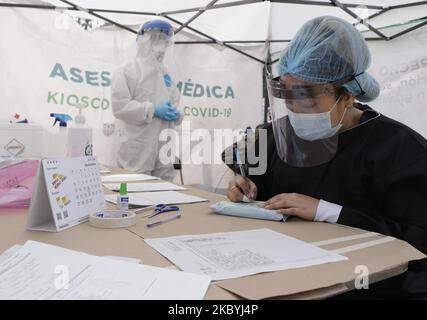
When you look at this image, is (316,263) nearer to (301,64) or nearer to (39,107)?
(301,64)

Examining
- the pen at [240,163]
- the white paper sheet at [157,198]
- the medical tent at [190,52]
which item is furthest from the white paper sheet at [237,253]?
the medical tent at [190,52]

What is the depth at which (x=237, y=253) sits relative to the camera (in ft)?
2.06

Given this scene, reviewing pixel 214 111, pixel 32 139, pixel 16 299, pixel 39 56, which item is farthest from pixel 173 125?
pixel 16 299

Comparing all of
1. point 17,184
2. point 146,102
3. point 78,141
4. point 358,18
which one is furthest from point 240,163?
point 358,18

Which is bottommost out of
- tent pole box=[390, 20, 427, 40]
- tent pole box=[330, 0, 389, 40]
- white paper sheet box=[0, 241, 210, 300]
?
white paper sheet box=[0, 241, 210, 300]

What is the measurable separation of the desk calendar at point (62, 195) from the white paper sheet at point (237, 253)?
202mm

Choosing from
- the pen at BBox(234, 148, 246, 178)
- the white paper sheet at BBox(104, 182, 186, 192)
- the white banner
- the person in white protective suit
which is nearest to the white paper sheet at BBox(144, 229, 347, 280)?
the pen at BBox(234, 148, 246, 178)

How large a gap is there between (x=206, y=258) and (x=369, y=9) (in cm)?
270

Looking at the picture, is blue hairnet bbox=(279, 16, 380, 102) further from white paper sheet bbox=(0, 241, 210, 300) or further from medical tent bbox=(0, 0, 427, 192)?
medical tent bbox=(0, 0, 427, 192)

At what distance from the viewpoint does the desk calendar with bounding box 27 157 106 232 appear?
718mm

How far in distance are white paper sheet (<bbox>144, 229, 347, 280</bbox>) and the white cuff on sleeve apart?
0.57 feet

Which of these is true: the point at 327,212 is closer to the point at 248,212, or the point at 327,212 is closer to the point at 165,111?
the point at 248,212

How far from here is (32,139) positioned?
4.70 feet

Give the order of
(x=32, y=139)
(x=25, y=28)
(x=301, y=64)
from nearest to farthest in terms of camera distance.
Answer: (x=301, y=64) < (x=32, y=139) < (x=25, y=28)
